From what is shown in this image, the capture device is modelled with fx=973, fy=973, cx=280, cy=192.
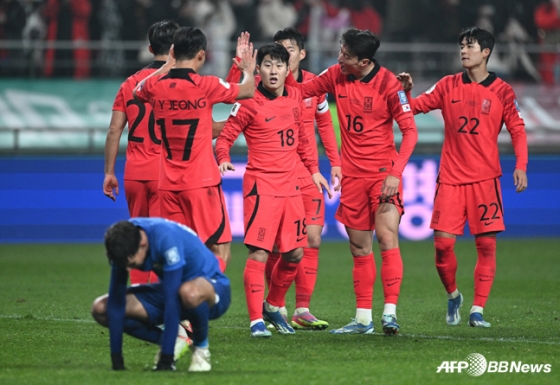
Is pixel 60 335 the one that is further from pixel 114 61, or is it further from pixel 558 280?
pixel 114 61

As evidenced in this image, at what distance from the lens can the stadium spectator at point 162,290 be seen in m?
Result: 5.41

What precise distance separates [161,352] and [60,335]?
207cm

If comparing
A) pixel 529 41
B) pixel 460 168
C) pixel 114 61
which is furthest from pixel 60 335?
pixel 529 41

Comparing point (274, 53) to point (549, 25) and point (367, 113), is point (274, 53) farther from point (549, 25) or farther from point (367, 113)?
point (549, 25)

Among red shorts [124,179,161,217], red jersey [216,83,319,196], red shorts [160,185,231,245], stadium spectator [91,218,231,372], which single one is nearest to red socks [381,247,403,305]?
red jersey [216,83,319,196]

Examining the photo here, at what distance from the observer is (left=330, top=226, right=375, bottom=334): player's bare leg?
7602mm

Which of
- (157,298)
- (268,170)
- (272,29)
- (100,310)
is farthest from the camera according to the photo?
(272,29)

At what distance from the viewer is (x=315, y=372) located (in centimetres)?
582

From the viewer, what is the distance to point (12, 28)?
53.6ft

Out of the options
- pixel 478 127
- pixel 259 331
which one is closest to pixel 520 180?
pixel 478 127

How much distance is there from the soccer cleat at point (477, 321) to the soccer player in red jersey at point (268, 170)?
5.25 feet

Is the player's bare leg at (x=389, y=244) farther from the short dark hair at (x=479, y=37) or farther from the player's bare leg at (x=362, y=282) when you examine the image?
the short dark hair at (x=479, y=37)

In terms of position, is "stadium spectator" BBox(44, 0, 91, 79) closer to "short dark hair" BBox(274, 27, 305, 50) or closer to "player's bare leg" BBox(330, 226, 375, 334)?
"short dark hair" BBox(274, 27, 305, 50)

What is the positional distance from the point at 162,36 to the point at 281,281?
7.03 ft
